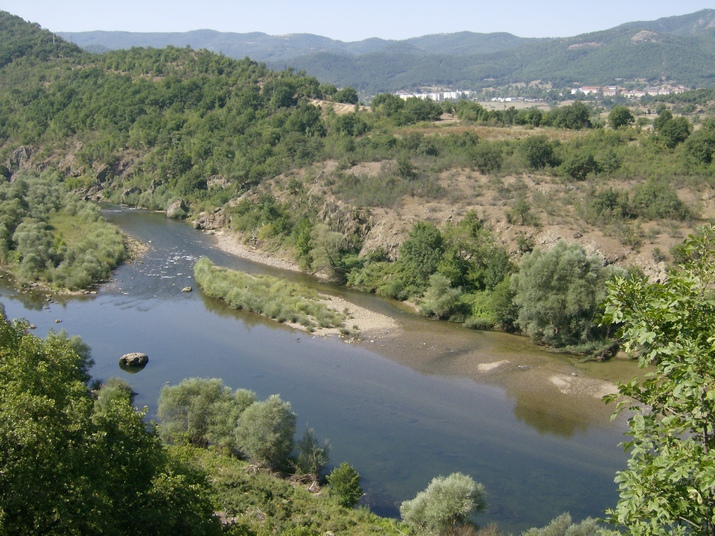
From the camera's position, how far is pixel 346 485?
2016 centimetres

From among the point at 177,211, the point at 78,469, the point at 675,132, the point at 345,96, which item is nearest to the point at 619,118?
the point at 675,132

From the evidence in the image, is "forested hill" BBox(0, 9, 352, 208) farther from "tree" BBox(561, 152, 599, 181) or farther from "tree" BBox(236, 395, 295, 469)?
"tree" BBox(236, 395, 295, 469)

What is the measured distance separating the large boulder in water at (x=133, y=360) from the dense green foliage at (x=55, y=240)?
1398 cm

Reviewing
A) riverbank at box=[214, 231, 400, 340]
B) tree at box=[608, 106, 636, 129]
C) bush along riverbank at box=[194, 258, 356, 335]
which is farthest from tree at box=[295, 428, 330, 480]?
tree at box=[608, 106, 636, 129]

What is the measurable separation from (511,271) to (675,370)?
3448cm

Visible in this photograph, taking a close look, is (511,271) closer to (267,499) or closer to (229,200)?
(267,499)

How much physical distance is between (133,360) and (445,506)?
61.4 ft

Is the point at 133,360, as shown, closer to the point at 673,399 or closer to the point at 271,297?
the point at 271,297

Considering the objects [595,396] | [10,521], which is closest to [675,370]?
[10,521]

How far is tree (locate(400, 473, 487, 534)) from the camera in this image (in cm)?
1831

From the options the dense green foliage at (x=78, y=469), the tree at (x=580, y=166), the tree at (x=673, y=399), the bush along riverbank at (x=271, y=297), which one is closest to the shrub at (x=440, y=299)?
the bush along riverbank at (x=271, y=297)

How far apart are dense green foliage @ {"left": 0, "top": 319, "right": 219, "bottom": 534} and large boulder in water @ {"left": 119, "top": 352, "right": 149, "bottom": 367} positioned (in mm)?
15423

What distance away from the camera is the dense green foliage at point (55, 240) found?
4419 centimetres

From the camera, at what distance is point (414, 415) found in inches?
1052
